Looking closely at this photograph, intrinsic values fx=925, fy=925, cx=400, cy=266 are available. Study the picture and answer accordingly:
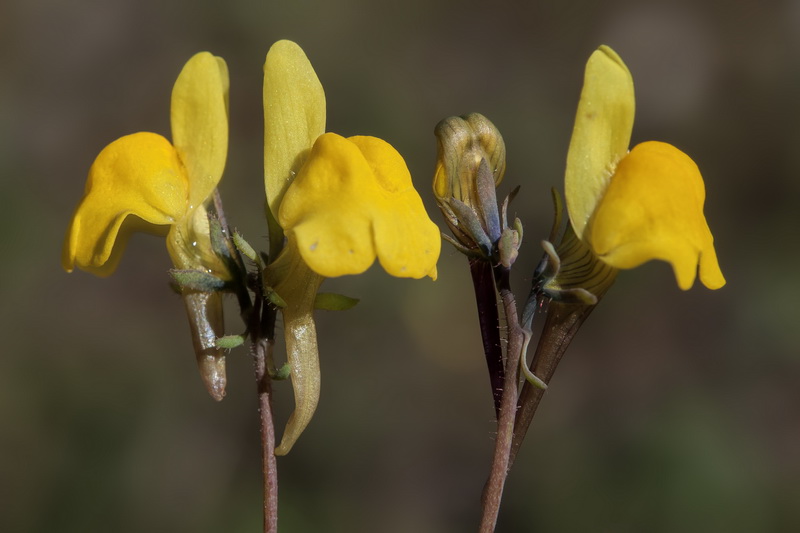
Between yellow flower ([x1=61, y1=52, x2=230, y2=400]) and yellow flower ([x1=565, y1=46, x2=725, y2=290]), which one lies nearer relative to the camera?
yellow flower ([x1=565, y1=46, x2=725, y2=290])

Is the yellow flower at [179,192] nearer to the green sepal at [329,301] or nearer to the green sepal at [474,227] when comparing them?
the green sepal at [329,301]

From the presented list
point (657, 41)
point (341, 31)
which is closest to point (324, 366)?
point (341, 31)

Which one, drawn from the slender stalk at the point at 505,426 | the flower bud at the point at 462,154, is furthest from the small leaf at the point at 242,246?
the slender stalk at the point at 505,426

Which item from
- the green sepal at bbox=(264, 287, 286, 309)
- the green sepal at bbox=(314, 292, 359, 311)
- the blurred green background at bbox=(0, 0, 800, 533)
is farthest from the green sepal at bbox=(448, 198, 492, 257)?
the blurred green background at bbox=(0, 0, 800, 533)

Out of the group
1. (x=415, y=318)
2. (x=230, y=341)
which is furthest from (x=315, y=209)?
(x=415, y=318)

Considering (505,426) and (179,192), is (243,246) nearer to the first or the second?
(179,192)

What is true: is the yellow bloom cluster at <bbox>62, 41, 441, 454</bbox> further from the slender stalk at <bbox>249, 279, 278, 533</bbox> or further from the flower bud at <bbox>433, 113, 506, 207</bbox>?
the flower bud at <bbox>433, 113, 506, 207</bbox>
